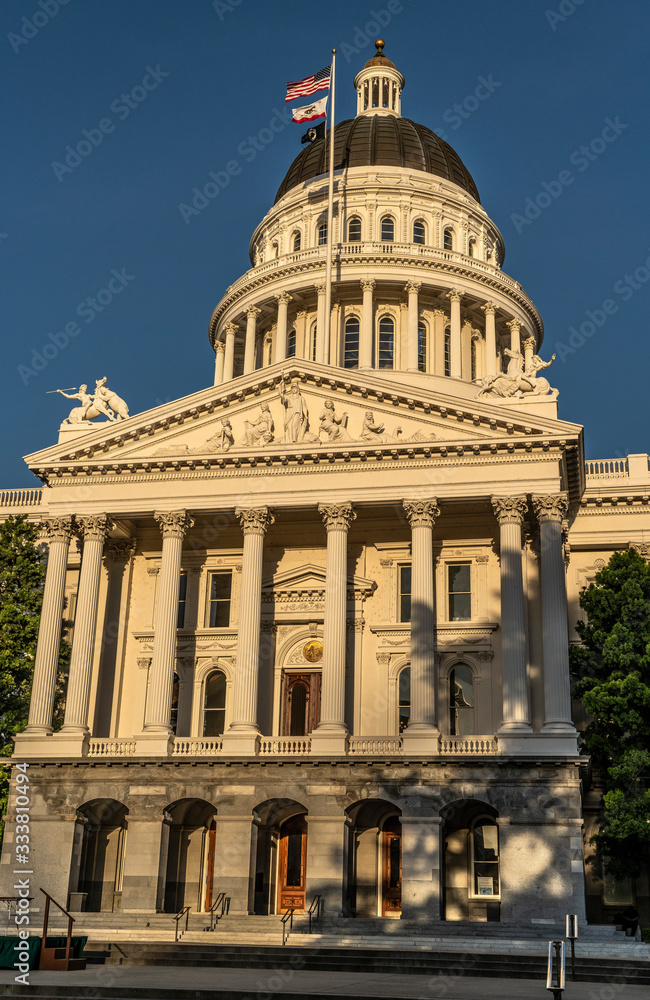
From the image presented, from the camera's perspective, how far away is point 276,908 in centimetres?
3803

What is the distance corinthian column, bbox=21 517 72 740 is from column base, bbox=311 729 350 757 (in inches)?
351

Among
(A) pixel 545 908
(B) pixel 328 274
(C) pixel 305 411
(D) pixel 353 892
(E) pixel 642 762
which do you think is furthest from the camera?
(B) pixel 328 274

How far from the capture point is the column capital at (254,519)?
1550 inches

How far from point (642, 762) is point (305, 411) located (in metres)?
15.8

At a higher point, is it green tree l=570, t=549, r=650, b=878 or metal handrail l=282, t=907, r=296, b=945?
green tree l=570, t=549, r=650, b=878

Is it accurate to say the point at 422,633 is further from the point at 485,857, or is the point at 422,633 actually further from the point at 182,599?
the point at 182,599

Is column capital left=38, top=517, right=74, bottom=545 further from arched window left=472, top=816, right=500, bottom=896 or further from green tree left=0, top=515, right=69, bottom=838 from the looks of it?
arched window left=472, top=816, right=500, bottom=896

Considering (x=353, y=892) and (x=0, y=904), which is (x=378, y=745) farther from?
(x=0, y=904)

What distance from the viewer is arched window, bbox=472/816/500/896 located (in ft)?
122

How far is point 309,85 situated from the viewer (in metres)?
51.9

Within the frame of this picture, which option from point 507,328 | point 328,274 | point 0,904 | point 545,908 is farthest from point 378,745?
point 507,328

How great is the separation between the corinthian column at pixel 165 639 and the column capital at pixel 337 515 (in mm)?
4853

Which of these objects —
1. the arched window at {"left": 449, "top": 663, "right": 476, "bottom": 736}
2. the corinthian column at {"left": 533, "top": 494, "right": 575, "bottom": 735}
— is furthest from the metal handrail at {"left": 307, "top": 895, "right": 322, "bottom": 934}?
the corinthian column at {"left": 533, "top": 494, "right": 575, "bottom": 735}

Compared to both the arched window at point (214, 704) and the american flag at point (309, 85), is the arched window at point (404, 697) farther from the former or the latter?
the american flag at point (309, 85)
